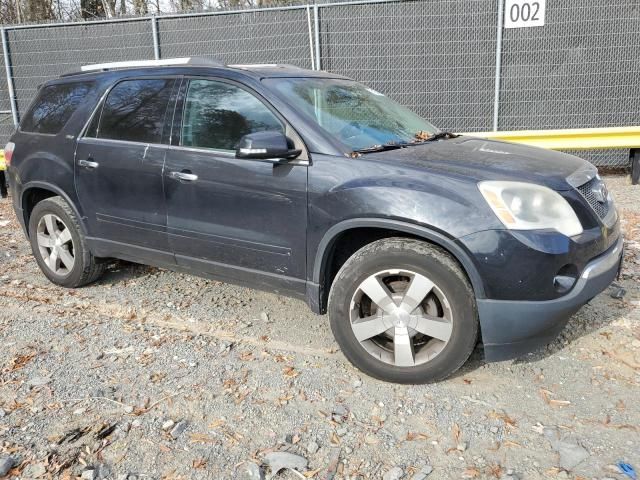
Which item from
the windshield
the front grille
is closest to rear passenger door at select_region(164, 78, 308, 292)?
the windshield

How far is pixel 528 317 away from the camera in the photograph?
281 centimetres

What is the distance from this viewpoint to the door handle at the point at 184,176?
3.61 meters

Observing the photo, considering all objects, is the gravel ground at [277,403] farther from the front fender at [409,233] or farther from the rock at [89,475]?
the front fender at [409,233]

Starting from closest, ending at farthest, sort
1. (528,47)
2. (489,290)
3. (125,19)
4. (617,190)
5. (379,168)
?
(489,290)
(379,168)
(617,190)
(528,47)
(125,19)

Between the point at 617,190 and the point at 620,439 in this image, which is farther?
the point at 617,190

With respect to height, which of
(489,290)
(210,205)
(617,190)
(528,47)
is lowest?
(617,190)

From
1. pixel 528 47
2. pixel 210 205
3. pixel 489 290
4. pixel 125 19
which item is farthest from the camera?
pixel 125 19

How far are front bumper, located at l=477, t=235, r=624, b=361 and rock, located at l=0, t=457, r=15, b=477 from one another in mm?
2359

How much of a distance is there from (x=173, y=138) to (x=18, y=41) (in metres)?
8.37

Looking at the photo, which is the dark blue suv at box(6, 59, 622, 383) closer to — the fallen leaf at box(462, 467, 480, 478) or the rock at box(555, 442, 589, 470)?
the rock at box(555, 442, 589, 470)

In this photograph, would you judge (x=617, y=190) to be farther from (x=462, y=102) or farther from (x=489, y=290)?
(x=489, y=290)

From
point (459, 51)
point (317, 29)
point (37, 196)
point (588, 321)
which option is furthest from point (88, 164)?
point (459, 51)

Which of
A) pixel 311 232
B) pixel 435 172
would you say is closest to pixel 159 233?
pixel 311 232

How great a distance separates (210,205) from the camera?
141 inches
